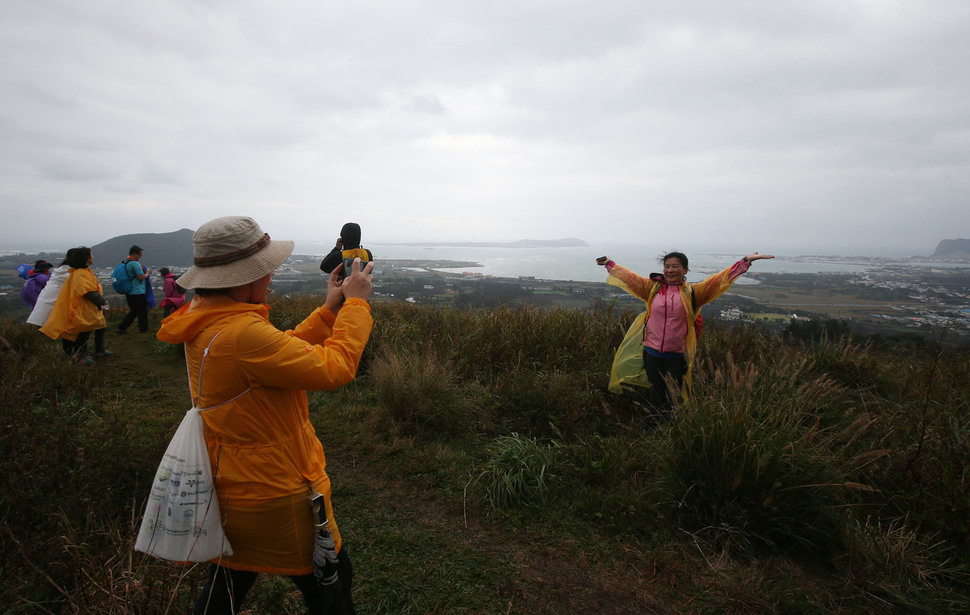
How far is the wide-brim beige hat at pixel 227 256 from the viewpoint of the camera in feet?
4.59

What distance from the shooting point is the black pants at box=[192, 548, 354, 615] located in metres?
1.57

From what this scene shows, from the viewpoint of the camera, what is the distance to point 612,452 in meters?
3.47

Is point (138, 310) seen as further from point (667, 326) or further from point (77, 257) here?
point (667, 326)

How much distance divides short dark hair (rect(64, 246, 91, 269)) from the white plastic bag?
19.4 feet

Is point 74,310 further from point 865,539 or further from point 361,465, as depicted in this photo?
point 865,539

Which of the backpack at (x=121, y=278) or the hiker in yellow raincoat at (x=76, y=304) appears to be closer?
the hiker in yellow raincoat at (x=76, y=304)

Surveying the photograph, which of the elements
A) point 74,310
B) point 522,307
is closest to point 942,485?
point 522,307

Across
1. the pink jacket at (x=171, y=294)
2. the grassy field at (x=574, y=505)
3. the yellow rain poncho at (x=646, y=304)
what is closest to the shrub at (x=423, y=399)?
the grassy field at (x=574, y=505)

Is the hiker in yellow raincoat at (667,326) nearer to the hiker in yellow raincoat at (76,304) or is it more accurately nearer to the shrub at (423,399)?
the shrub at (423,399)

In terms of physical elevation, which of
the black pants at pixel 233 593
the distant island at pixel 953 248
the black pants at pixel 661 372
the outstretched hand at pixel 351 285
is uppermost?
the distant island at pixel 953 248

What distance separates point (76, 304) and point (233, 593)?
19.4 ft

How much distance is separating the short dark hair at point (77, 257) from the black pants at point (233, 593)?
592 cm

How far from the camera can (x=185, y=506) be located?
1.36m

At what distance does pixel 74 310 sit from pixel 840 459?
8285mm
